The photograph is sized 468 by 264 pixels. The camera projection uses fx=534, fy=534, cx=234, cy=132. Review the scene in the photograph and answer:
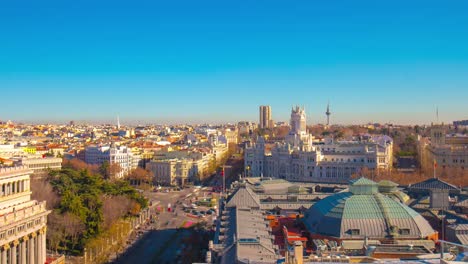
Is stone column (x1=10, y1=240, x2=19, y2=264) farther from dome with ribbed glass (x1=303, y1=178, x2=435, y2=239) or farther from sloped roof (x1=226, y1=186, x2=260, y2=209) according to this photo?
dome with ribbed glass (x1=303, y1=178, x2=435, y2=239)

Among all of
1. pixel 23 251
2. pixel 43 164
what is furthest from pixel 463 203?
pixel 43 164

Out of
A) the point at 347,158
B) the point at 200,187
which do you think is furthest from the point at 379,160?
the point at 200,187

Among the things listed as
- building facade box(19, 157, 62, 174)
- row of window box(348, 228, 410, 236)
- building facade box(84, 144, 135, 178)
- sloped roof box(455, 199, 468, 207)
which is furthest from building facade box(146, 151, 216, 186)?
row of window box(348, 228, 410, 236)

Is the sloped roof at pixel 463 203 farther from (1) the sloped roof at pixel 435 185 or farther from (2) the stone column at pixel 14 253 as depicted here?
(2) the stone column at pixel 14 253

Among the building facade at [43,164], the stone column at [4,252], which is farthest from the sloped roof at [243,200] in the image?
the building facade at [43,164]

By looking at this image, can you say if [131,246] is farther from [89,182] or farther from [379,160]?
[379,160]

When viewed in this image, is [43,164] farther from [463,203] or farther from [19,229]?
[463,203]
